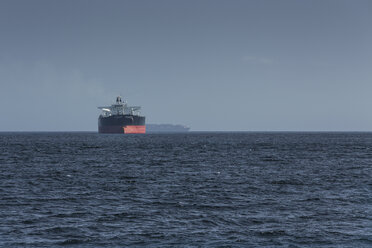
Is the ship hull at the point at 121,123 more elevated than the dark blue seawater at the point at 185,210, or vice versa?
the ship hull at the point at 121,123

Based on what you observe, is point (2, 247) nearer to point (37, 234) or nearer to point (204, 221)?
point (37, 234)

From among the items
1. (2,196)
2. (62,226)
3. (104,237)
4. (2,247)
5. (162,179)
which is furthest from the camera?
(162,179)

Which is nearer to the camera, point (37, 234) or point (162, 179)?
point (37, 234)

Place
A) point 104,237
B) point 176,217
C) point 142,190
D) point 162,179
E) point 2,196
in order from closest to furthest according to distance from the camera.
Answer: point 104,237, point 176,217, point 2,196, point 142,190, point 162,179

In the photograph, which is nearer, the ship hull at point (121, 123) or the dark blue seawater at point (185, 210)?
the dark blue seawater at point (185, 210)

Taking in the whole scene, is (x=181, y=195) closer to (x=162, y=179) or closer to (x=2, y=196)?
(x=162, y=179)

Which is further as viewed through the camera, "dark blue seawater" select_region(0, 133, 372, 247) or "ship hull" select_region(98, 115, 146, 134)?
"ship hull" select_region(98, 115, 146, 134)

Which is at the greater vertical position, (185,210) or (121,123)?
(121,123)

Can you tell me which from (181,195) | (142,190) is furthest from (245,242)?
(142,190)

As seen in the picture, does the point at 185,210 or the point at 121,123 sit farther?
the point at 121,123

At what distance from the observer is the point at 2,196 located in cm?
2511

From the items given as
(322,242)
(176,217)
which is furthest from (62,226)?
(322,242)

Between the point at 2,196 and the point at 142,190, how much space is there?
8767 millimetres

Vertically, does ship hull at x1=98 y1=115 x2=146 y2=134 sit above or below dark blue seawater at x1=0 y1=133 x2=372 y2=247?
above
